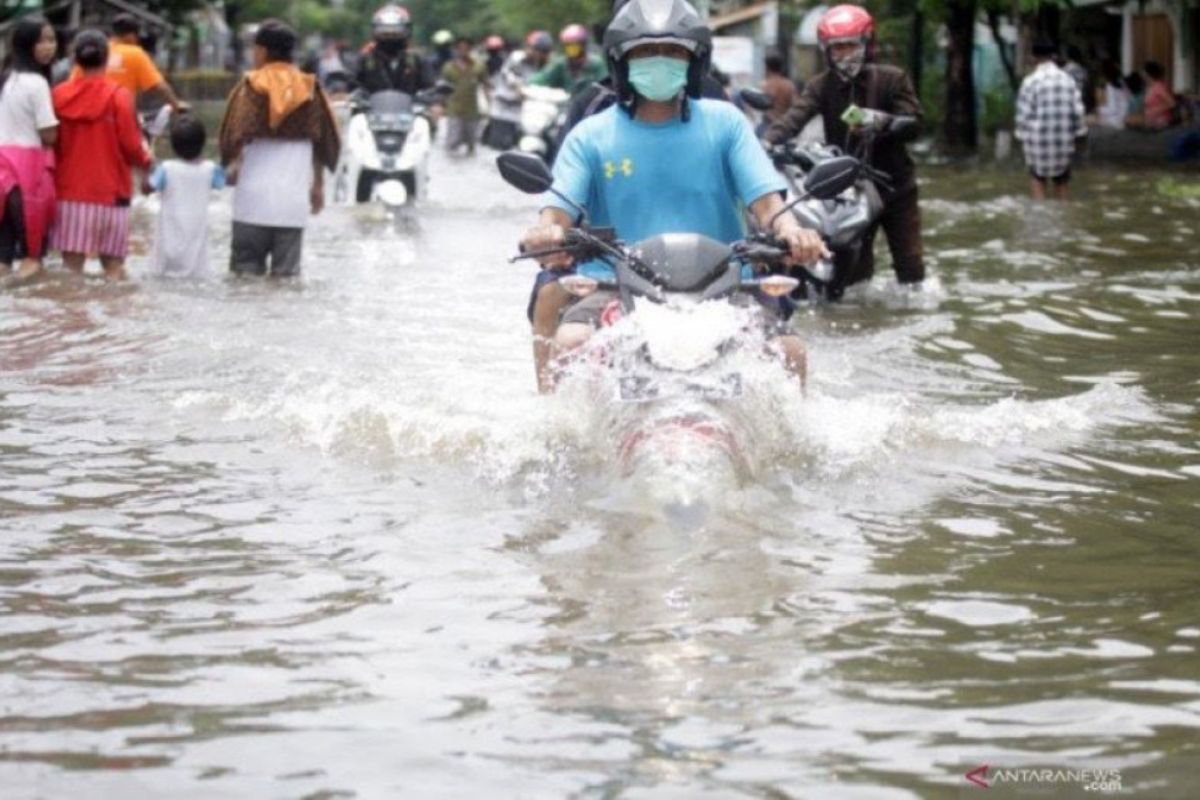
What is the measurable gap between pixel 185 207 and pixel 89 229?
60cm

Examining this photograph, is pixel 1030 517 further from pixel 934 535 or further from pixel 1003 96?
pixel 1003 96

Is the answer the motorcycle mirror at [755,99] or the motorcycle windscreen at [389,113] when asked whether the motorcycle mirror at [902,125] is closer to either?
the motorcycle mirror at [755,99]

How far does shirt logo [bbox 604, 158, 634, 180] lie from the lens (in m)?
8.16

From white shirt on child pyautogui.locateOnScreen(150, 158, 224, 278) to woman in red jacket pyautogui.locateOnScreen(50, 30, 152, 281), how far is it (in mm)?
213

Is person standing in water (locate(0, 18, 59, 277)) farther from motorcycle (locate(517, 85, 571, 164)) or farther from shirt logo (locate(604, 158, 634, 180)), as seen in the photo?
motorcycle (locate(517, 85, 571, 164))

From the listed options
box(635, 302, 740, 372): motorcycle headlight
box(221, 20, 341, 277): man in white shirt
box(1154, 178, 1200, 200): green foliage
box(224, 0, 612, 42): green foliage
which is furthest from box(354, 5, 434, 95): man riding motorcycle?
box(224, 0, 612, 42): green foliage

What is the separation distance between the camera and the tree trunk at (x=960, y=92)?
3155 cm

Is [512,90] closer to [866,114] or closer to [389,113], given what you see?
[389,113]

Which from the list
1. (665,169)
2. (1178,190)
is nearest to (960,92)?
(1178,190)

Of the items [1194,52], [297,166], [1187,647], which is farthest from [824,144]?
[1194,52]

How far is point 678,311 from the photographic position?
730 cm

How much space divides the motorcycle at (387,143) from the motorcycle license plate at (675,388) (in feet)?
41.2

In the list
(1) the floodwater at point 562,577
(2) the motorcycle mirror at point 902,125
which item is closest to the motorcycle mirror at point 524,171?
(1) the floodwater at point 562,577

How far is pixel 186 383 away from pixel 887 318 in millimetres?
4315
